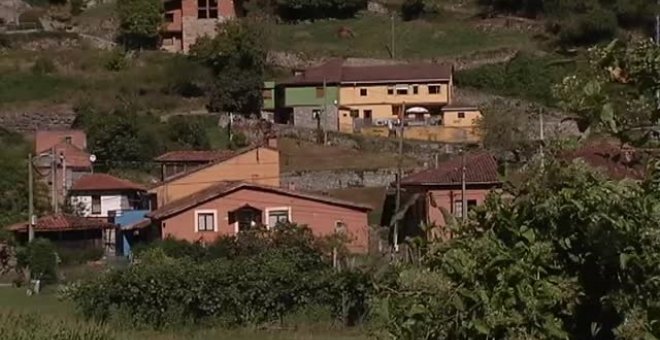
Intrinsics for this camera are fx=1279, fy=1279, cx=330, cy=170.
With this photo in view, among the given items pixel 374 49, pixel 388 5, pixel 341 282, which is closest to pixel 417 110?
pixel 374 49

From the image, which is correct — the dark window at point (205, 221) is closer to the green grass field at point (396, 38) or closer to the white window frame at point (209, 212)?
the white window frame at point (209, 212)

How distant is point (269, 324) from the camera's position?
14.9 m

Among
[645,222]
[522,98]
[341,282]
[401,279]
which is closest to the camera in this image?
[645,222]

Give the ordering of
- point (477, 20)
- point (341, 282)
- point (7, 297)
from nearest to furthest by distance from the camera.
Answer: point (341, 282) → point (7, 297) → point (477, 20)

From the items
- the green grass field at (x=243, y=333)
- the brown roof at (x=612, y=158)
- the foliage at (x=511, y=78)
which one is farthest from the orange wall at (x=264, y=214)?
the brown roof at (x=612, y=158)

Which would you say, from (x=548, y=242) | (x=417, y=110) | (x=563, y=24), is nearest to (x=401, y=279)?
(x=548, y=242)

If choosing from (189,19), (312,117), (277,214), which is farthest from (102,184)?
(189,19)

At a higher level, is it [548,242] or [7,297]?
[548,242]

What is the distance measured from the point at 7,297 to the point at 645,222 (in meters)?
18.1

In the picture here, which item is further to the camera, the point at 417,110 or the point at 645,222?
the point at 417,110

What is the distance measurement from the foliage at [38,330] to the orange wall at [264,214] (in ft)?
58.7

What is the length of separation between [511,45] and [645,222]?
146ft

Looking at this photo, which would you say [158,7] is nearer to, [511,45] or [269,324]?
[511,45]

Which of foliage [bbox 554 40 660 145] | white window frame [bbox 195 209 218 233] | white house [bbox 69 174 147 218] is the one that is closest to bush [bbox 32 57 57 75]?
white house [bbox 69 174 147 218]
